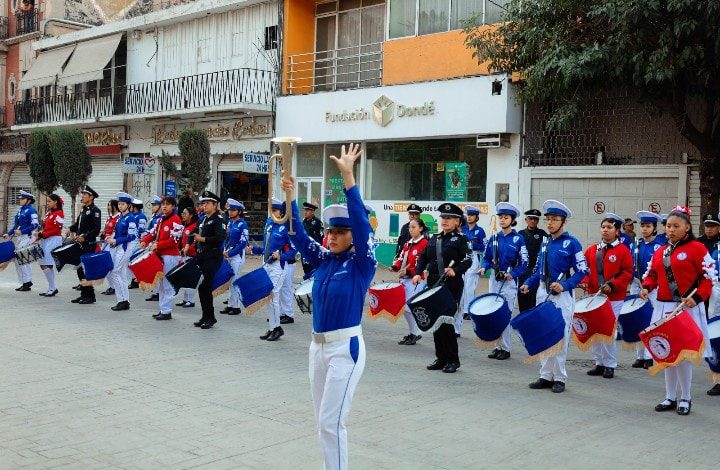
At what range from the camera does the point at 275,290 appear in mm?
11695

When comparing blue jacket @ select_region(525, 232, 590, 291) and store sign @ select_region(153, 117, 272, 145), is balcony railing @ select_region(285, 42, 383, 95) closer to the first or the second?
store sign @ select_region(153, 117, 272, 145)

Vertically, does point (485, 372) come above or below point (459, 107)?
below

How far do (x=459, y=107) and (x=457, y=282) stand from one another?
37.3 feet

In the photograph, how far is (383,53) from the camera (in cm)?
2288

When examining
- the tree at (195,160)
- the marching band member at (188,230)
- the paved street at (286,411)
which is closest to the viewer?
the paved street at (286,411)

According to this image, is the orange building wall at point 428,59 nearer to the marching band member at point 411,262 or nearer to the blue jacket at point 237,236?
the blue jacket at point 237,236

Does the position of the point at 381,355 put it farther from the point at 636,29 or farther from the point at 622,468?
the point at 636,29

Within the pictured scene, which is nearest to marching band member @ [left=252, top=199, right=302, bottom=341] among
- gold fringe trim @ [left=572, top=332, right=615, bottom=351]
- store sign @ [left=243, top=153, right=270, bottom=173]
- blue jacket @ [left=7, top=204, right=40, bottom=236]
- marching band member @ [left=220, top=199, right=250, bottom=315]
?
marching band member @ [left=220, top=199, right=250, bottom=315]

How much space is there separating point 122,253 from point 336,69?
1220 cm

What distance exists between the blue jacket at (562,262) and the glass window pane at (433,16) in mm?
13446

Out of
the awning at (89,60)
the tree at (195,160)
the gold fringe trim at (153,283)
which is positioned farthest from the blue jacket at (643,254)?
the awning at (89,60)

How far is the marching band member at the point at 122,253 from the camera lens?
1419 cm

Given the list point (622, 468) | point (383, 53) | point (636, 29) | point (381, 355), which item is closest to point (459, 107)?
point (383, 53)

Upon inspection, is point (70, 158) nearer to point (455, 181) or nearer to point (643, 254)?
point (455, 181)
